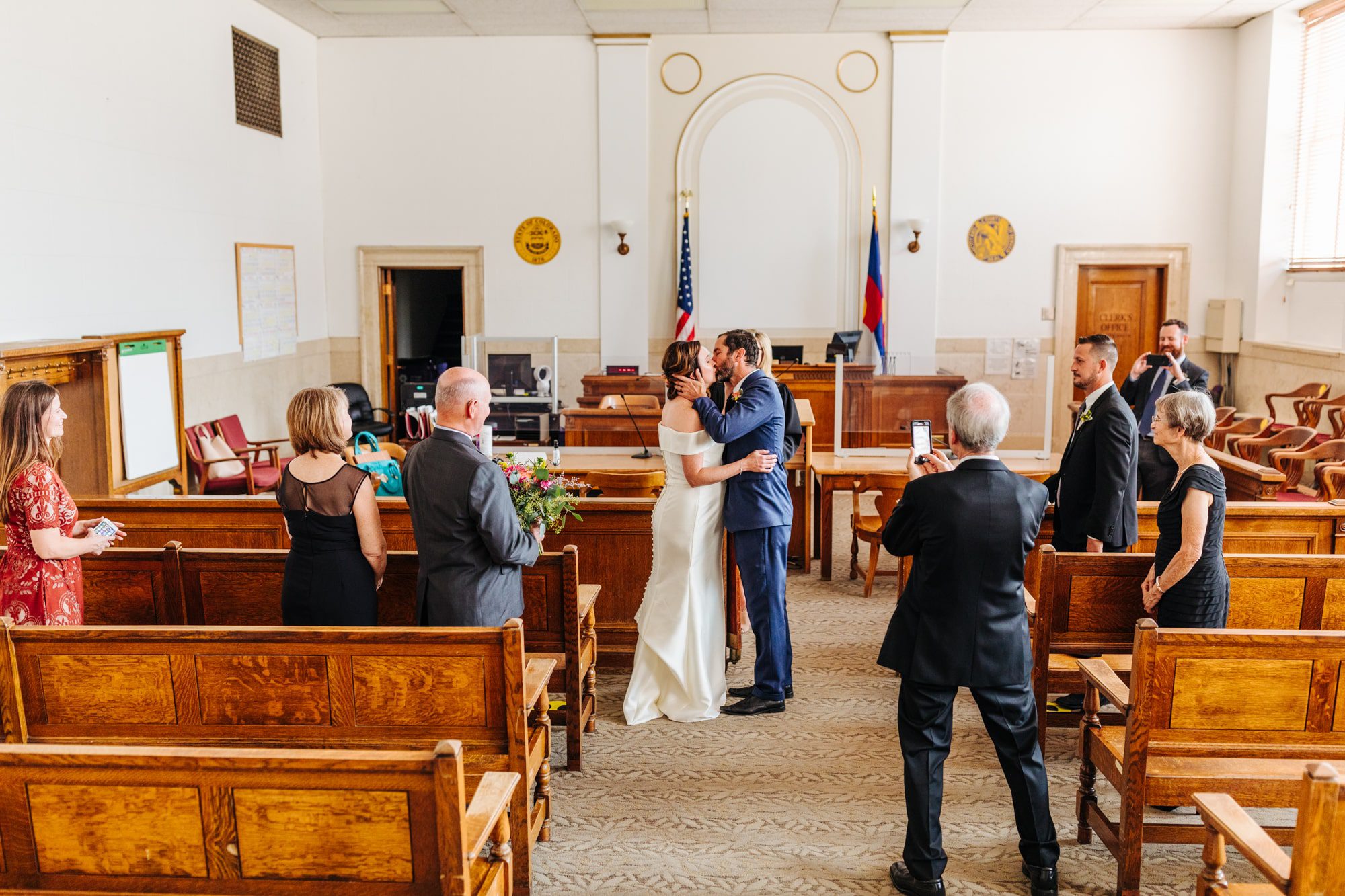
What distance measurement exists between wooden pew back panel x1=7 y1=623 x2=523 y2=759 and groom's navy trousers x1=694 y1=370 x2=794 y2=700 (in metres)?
1.78

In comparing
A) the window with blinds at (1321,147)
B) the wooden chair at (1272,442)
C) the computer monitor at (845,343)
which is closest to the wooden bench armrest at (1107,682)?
the wooden chair at (1272,442)

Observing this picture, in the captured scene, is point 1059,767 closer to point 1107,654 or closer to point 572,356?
point 1107,654

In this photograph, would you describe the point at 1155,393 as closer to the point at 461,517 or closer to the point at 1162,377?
the point at 1162,377

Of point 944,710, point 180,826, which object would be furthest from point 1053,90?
point 180,826

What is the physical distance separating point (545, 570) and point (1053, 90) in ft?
30.1

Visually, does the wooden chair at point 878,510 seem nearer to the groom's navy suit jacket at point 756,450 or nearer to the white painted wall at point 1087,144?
the groom's navy suit jacket at point 756,450

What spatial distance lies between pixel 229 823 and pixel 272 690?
2.62 ft

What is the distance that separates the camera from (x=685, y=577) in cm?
443

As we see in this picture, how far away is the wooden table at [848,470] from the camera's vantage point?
6.34 m

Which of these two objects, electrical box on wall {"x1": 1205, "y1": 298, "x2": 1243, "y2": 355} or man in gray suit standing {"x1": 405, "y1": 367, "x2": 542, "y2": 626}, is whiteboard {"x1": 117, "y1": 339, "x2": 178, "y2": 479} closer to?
man in gray suit standing {"x1": 405, "y1": 367, "x2": 542, "y2": 626}

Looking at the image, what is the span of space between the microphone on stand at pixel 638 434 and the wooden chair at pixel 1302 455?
13.4 feet

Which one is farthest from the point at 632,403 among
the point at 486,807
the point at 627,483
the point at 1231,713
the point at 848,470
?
the point at 486,807

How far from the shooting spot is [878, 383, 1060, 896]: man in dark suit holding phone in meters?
2.93

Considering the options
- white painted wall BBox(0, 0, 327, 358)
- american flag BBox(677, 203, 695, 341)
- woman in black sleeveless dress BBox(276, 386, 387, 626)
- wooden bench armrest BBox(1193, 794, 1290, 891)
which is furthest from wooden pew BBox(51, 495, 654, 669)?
american flag BBox(677, 203, 695, 341)
